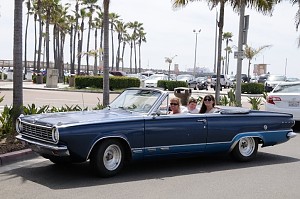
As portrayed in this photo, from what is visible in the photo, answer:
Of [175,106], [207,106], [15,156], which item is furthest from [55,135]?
[207,106]

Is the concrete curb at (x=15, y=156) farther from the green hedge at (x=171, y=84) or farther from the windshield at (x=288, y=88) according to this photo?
the green hedge at (x=171, y=84)

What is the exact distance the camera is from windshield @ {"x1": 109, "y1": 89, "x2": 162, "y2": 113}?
7.88 m

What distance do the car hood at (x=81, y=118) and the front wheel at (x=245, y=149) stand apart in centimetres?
230

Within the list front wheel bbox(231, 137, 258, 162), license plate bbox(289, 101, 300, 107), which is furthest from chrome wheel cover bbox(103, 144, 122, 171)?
license plate bbox(289, 101, 300, 107)

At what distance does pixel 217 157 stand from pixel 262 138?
1014 mm

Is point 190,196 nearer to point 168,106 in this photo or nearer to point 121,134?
point 121,134

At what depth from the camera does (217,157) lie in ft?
30.8

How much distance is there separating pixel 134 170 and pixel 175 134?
0.95 metres

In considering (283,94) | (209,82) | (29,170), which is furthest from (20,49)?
(209,82)

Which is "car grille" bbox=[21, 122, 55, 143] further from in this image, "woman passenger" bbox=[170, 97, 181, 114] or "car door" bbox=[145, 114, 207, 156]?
"woman passenger" bbox=[170, 97, 181, 114]

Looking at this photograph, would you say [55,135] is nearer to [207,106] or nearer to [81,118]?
[81,118]

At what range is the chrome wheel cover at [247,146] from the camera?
888 centimetres

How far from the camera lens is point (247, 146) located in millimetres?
9000

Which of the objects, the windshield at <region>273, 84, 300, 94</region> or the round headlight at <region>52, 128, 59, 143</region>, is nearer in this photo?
the round headlight at <region>52, 128, 59, 143</region>
